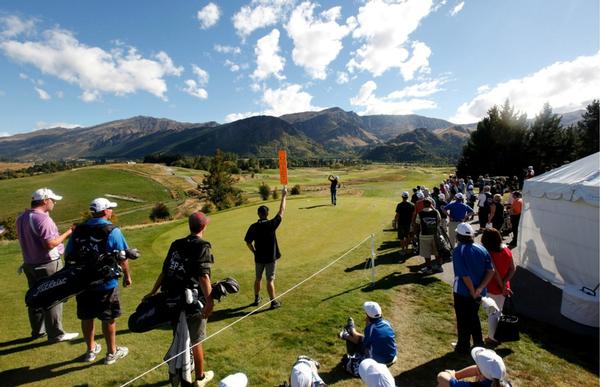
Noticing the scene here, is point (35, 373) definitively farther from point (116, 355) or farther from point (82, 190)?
point (82, 190)

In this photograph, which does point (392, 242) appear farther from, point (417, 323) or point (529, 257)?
point (417, 323)

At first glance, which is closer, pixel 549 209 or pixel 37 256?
pixel 37 256

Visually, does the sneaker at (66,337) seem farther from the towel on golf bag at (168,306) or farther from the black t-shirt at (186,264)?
the black t-shirt at (186,264)

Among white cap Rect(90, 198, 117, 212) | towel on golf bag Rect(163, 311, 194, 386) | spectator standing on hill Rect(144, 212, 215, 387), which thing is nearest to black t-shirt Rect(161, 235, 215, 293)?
spectator standing on hill Rect(144, 212, 215, 387)

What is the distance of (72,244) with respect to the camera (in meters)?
4.96

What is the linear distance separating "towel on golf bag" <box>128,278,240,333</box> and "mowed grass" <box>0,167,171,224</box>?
196ft

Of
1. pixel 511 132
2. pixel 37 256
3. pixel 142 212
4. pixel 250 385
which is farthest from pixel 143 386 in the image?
pixel 142 212

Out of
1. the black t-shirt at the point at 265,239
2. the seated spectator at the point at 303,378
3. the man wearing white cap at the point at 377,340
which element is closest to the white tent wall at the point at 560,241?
the man wearing white cap at the point at 377,340

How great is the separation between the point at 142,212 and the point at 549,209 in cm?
6717

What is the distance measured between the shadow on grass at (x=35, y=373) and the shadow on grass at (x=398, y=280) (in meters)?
6.28

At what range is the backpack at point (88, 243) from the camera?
4.86 m

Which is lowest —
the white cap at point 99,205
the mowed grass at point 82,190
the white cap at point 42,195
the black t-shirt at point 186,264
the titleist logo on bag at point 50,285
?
the mowed grass at point 82,190

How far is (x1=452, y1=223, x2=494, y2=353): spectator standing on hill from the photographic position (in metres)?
5.58

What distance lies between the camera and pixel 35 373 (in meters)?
5.11
